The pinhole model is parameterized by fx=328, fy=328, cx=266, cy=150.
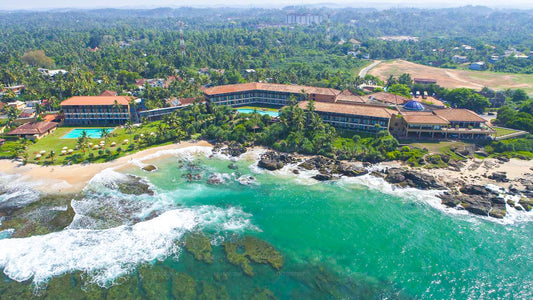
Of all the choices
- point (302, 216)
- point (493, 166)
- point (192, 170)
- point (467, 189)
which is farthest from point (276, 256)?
point (493, 166)

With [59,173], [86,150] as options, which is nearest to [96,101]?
[86,150]

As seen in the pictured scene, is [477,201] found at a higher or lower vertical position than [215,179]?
lower

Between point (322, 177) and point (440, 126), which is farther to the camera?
point (440, 126)

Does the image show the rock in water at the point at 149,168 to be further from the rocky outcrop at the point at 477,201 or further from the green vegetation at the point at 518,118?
the green vegetation at the point at 518,118

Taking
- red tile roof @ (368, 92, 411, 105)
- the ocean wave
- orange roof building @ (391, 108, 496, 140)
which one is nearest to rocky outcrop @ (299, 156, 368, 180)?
orange roof building @ (391, 108, 496, 140)

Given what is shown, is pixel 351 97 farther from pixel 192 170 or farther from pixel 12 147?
pixel 12 147

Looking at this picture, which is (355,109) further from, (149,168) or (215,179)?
(149,168)

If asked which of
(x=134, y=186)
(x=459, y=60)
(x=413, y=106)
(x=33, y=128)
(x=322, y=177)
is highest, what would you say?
(x=459, y=60)
